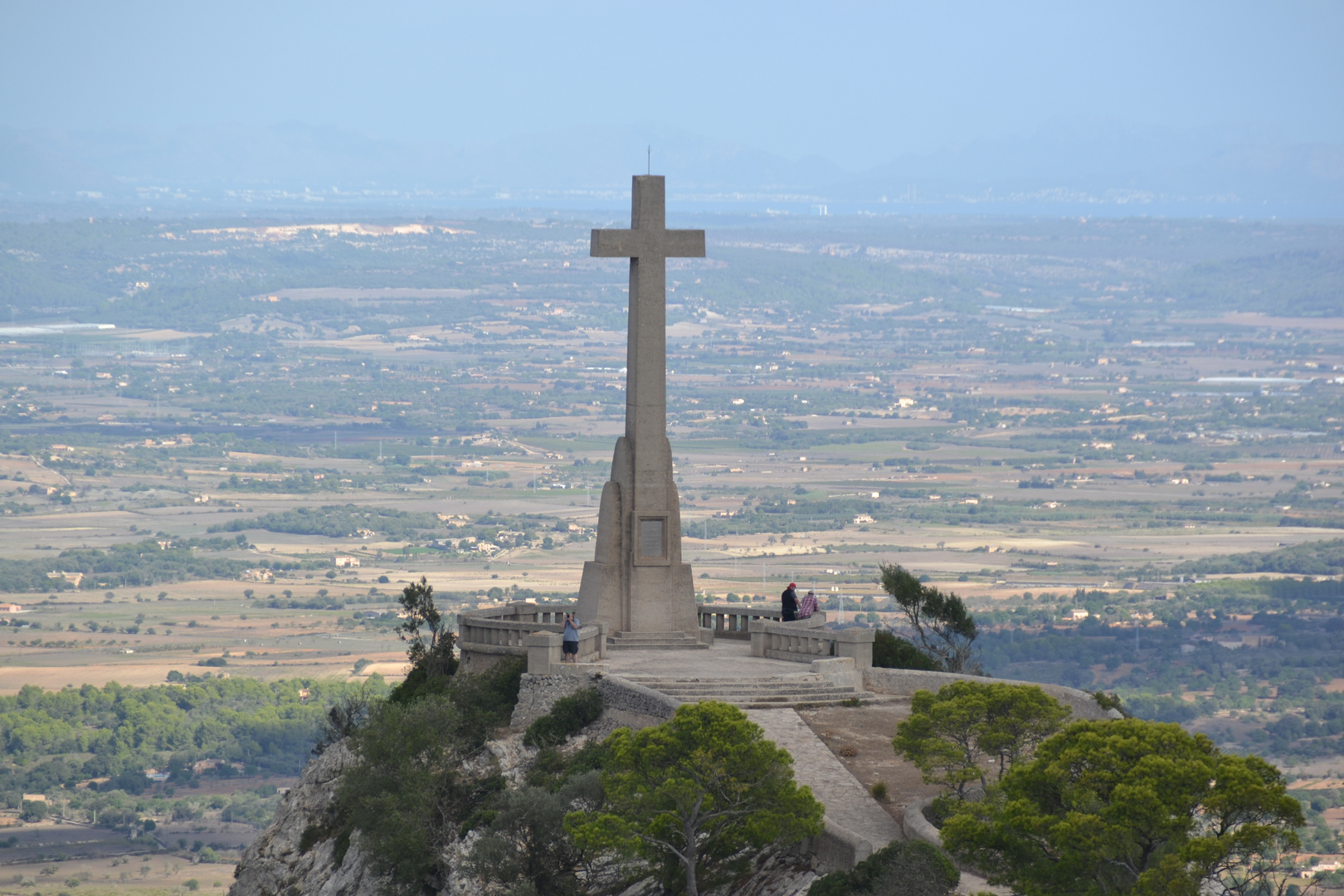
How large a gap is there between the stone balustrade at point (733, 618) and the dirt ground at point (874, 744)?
27.9 ft

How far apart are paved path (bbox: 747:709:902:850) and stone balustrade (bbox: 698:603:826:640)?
974 centimetres

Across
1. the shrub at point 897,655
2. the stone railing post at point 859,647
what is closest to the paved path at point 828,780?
the stone railing post at point 859,647

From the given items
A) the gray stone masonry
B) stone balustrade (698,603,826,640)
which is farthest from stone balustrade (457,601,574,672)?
the gray stone masonry

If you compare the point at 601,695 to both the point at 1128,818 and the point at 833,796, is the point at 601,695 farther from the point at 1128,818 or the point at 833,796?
the point at 1128,818

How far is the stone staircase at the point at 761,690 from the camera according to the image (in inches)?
1587

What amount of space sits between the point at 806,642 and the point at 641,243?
928cm

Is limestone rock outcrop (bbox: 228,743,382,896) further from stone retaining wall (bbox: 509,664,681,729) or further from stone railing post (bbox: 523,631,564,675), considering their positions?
stone railing post (bbox: 523,631,564,675)

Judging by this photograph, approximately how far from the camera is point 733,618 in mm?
50344

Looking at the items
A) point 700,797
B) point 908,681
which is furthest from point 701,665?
point 700,797

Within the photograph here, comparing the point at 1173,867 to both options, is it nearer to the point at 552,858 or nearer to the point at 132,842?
the point at 552,858

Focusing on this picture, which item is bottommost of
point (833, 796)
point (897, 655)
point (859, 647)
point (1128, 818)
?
point (897, 655)

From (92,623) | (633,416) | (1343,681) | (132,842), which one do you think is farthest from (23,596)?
(633,416)

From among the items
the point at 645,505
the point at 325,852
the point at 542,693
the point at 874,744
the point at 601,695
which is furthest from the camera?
the point at 645,505

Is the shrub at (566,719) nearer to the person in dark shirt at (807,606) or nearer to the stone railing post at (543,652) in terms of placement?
the stone railing post at (543,652)
